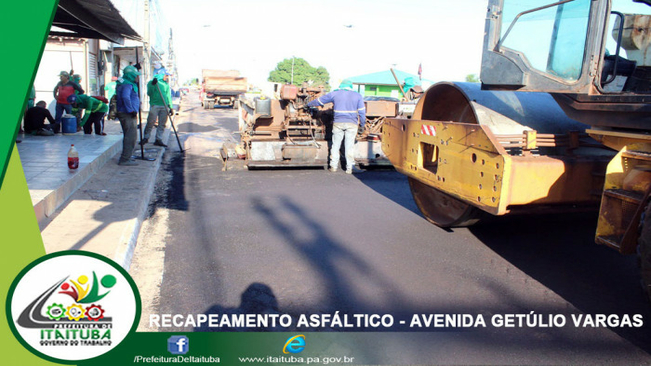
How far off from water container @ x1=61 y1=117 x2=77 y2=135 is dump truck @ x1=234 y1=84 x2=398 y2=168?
4069 millimetres

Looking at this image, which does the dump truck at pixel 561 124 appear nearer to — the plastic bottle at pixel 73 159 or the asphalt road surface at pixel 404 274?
the asphalt road surface at pixel 404 274

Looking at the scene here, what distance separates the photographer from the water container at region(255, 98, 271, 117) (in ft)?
29.7

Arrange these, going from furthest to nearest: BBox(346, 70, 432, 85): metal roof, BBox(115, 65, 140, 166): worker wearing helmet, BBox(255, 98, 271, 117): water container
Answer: BBox(346, 70, 432, 85): metal roof → BBox(255, 98, 271, 117): water container → BBox(115, 65, 140, 166): worker wearing helmet

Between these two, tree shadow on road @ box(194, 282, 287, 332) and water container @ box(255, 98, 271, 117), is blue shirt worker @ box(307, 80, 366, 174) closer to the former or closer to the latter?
water container @ box(255, 98, 271, 117)

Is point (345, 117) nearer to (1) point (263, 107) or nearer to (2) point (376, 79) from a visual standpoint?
(1) point (263, 107)

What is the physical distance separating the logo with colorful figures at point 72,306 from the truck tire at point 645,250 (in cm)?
277

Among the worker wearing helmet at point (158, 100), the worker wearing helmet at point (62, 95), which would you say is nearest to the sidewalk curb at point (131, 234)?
the worker wearing helmet at point (158, 100)

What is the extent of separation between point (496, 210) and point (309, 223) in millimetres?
2428

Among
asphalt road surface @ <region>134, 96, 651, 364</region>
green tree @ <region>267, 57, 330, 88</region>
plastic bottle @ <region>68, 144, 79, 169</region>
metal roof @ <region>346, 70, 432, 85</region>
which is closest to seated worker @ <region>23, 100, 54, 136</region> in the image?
plastic bottle @ <region>68, 144, 79, 169</region>

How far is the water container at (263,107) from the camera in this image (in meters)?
9.05

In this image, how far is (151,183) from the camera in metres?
7.46

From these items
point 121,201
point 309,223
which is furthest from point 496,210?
point 121,201

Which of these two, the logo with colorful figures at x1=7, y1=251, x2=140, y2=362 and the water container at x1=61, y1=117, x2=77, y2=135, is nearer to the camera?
the logo with colorful figures at x1=7, y1=251, x2=140, y2=362

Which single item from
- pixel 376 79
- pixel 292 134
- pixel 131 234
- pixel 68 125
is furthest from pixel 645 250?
pixel 376 79
